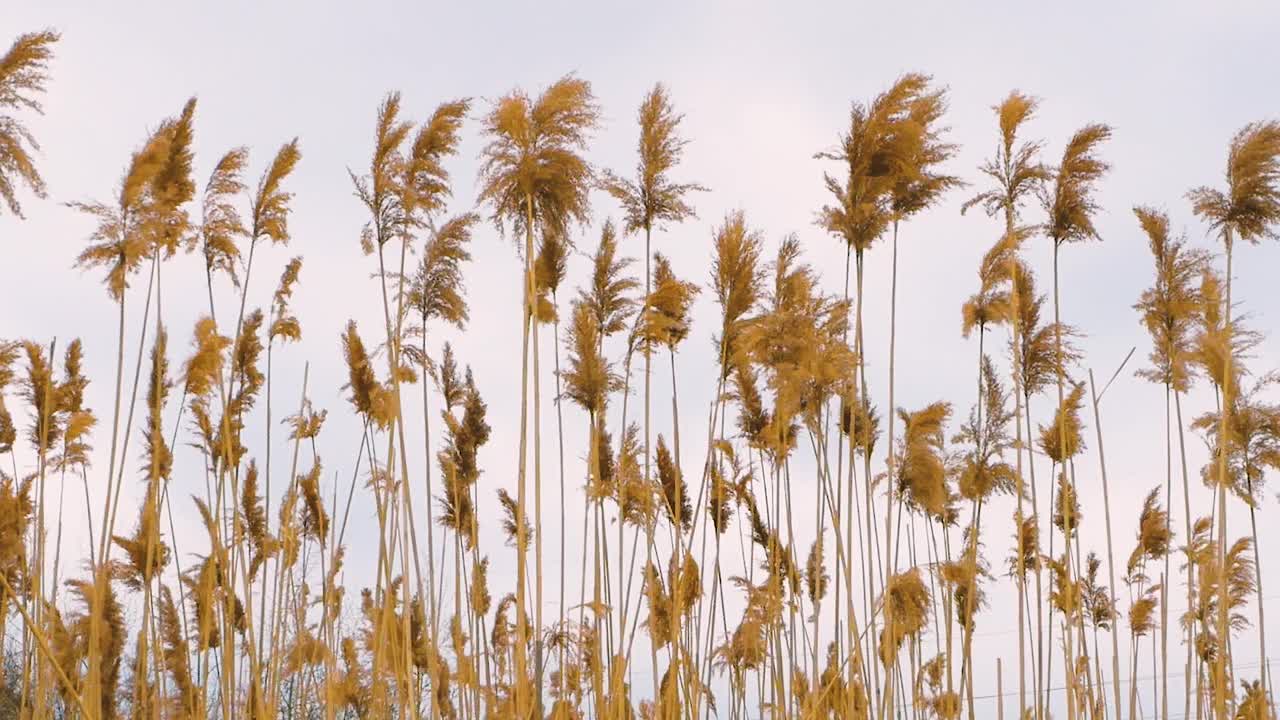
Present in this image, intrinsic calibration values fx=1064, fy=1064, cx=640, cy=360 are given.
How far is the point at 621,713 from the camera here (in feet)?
11.7

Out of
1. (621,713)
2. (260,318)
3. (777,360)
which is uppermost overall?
(260,318)

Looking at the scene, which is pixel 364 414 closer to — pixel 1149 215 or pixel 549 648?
pixel 549 648

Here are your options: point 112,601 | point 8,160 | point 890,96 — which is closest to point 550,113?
point 890,96

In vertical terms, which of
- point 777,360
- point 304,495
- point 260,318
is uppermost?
point 260,318

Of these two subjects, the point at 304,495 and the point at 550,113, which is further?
the point at 304,495

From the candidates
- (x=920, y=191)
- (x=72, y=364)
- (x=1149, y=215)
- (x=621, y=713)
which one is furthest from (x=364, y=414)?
(x=1149, y=215)

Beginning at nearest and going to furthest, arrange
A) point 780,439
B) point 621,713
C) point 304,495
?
point 621,713
point 780,439
point 304,495

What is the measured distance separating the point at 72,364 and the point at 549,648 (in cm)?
308

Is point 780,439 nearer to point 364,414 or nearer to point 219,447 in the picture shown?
point 364,414

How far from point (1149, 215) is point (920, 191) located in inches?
57.7

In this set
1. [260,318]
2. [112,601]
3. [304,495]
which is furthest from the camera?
[304,495]

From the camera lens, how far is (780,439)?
4996 millimetres

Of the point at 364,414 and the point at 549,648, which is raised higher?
the point at 364,414

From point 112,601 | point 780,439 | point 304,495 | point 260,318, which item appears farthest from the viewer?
point 304,495
